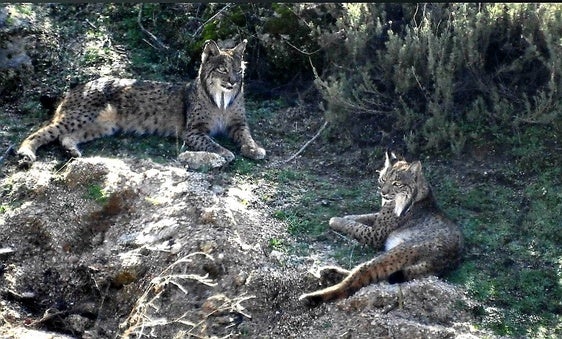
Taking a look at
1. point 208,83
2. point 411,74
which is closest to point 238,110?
point 208,83

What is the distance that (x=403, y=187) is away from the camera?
659 cm

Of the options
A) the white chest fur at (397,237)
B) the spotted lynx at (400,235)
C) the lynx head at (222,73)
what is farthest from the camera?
the lynx head at (222,73)

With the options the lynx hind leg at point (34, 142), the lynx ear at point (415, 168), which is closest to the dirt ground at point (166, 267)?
the lynx hind leg at point (34, 142)

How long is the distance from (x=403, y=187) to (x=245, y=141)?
1966 mm

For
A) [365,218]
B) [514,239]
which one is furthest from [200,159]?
[514,239]

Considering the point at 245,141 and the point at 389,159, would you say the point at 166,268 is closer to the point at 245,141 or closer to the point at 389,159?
the point at 389,159

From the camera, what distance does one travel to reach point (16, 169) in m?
7.35

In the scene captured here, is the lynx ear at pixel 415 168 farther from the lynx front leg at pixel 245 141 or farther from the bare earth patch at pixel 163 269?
the lynx front leg at pixel 245 141

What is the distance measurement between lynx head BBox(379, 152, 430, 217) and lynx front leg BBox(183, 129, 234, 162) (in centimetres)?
166

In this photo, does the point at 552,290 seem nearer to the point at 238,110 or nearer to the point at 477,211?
the point at 477,211

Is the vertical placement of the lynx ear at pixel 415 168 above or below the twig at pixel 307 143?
above

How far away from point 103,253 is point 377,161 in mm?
2717

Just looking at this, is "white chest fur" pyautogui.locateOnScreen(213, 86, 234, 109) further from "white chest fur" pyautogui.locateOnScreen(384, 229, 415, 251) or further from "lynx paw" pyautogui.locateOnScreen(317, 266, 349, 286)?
"lynx paw" pyautogui.locateOnScreen(317, 266, 349, 286)

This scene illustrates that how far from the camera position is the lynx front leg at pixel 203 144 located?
7.75 m
